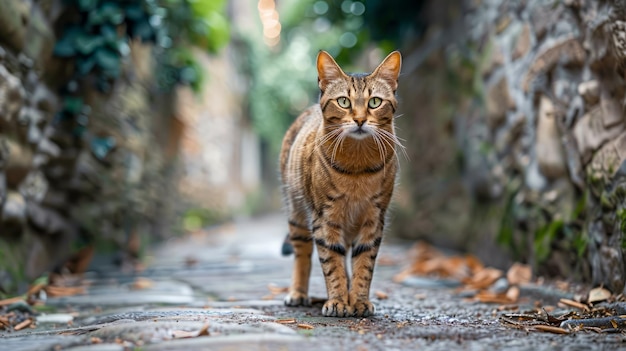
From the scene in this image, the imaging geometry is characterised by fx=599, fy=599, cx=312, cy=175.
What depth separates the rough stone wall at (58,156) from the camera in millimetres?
3305

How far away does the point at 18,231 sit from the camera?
352cm

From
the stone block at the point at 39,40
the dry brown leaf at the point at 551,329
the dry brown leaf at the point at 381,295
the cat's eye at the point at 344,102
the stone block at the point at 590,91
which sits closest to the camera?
the dry brown leaf at the point at 551,329

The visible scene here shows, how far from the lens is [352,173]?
2744 millimetres

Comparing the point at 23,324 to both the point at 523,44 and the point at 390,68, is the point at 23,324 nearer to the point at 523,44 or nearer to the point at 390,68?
the point at 390,68

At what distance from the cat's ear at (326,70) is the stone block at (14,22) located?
1702mm

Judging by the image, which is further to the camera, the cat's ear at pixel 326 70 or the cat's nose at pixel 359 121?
the cat's ear at pixel 326 70

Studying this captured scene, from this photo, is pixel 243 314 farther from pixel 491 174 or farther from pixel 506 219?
pixel 491 174

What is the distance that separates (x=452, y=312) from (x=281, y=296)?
39.8 inches

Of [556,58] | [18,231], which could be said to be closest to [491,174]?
[556,58]

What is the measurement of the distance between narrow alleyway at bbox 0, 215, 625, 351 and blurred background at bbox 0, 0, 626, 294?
1.82ft

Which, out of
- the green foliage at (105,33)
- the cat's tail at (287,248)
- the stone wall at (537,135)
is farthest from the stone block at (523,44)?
the green foliage at (105,33)

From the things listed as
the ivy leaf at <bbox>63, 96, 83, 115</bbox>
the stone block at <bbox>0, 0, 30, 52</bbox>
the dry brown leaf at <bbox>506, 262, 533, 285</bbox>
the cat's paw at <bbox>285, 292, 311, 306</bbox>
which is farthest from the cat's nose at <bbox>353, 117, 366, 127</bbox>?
the ivy leaf at <bbox>63, 96, 83, 115</bbox>

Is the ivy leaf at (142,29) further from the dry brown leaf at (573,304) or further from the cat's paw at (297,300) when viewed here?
the dry brown leaf at (573,304)

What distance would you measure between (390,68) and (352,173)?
52 centimetres
